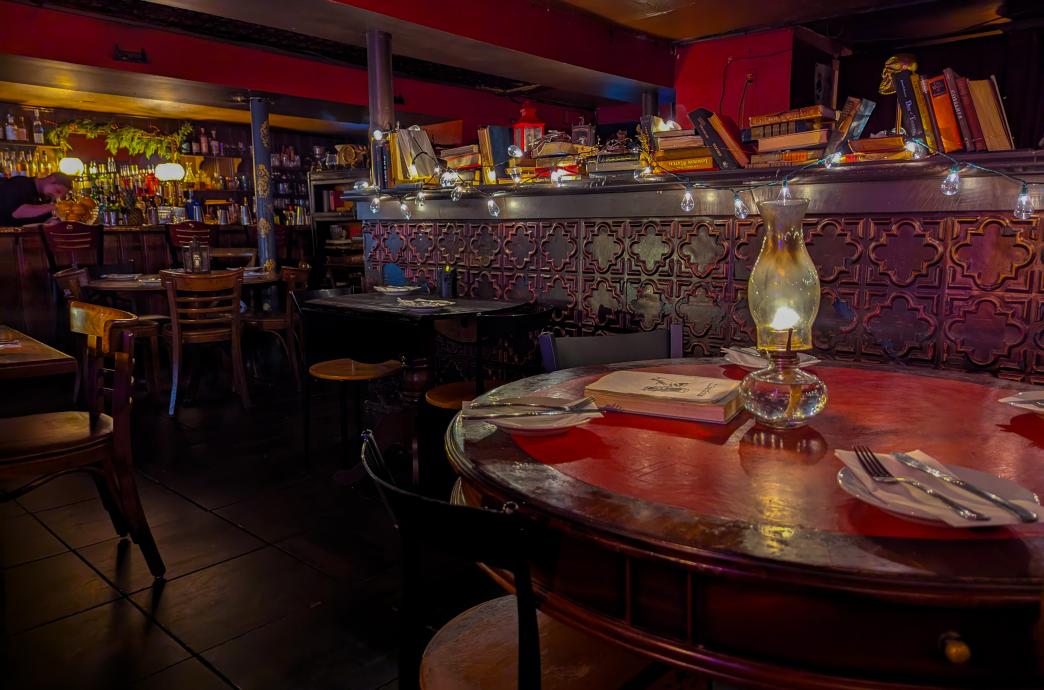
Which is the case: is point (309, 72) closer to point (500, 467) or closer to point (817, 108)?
point (817, 108)

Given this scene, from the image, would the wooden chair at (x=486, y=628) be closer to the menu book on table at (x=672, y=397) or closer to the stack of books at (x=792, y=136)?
the menu book on table at (x=672, y=397)

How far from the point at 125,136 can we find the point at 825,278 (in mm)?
10079

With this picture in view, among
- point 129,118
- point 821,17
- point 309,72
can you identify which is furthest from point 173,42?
point 821,17

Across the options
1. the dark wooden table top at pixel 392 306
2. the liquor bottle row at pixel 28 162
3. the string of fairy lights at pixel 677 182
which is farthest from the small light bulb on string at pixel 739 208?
the liquor bottle row at pixel 28 162

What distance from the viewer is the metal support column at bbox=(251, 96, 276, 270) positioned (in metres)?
8.27

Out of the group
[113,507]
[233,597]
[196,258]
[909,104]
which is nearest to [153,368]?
[196,258]

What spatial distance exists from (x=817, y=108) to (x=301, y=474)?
9.55 feet

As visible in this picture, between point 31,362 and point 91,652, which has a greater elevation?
point 31,362

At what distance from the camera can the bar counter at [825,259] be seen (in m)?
2.41

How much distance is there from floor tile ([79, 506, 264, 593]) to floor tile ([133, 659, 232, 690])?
59 centimetres

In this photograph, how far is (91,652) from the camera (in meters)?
2.07

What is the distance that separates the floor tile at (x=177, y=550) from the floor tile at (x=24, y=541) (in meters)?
0.16

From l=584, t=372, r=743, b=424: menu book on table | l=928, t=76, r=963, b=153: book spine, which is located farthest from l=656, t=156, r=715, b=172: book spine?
l=584, t=372, r=743, b=424: menu book on table

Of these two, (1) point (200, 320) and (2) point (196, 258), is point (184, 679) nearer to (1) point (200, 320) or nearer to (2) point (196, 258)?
(1) point (200, 320)
